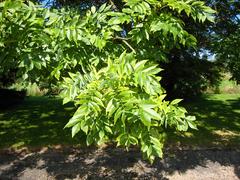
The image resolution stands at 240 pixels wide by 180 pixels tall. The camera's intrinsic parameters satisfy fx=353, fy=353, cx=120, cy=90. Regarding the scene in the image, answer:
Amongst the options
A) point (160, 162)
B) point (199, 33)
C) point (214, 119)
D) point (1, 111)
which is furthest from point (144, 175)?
point (1, 111)

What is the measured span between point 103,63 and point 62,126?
7102mm

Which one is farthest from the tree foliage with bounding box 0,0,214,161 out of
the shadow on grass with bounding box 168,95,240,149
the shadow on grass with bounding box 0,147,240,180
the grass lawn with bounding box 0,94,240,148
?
the grass lawn with bounding box 0,94,240,148

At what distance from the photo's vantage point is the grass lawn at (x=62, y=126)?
8.50 m

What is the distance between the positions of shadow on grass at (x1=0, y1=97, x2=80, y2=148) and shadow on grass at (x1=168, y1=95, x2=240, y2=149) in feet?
8.98

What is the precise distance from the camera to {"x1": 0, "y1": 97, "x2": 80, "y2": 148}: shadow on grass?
28.3 ft

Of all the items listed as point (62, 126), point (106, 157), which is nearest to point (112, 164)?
point (106, 157)

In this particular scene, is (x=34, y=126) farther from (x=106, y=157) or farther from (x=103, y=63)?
(x=103, y=63)

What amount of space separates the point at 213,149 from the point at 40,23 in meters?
5.70

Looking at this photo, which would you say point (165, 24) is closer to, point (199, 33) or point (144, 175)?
point (144, 175)

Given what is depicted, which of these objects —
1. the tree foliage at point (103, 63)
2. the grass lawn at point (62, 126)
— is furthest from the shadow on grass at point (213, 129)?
the tree foliage at point (103, 63)

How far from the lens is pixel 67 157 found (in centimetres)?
738

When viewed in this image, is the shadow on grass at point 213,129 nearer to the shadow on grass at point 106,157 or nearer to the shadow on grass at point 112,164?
the shadow on grass at point 106,157

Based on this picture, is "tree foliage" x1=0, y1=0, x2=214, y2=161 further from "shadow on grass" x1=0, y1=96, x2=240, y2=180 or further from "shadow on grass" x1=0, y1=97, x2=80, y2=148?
"shadow on grass" x1=0, y1=97, x2=80, y2=148

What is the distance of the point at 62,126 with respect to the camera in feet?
34.0
